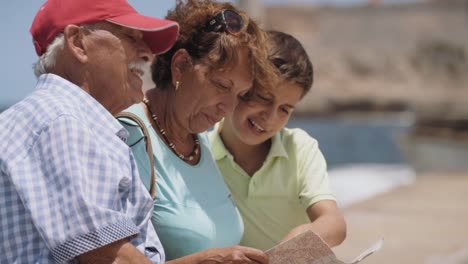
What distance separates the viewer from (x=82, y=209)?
62.1 inches

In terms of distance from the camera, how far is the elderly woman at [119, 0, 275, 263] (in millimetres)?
2148

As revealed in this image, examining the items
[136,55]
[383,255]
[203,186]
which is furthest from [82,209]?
[383,255]

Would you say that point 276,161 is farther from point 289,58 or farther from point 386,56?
point 386,56

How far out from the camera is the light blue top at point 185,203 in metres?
2.12

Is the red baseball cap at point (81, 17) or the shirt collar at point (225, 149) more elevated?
the red baseball cap at point (81, 17)

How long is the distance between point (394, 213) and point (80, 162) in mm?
5979

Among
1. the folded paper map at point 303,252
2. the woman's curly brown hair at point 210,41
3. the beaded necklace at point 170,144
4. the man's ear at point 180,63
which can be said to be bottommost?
the folded paper map at point 303,252

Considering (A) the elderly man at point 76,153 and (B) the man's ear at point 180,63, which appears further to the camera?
(B) the man's ear at point 180,63

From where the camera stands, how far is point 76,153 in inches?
62.9

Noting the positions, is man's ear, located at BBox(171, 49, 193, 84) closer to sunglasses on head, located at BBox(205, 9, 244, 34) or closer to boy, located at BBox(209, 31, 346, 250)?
sunglasses on head, located at BBox(205, 9, 244, 34)

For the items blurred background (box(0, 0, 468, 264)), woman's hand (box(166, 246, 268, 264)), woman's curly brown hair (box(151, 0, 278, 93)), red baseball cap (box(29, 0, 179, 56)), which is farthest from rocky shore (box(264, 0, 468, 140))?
red baseball cap (box(29, 0, 179, 56))

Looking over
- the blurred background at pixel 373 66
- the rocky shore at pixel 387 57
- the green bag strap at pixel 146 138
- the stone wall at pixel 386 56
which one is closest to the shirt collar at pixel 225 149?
the green bag strap at pixel 146 138

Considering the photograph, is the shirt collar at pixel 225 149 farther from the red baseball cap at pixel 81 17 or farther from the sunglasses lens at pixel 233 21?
the red baseball cap at pixel 81 17

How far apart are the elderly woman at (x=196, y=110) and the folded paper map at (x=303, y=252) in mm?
205
